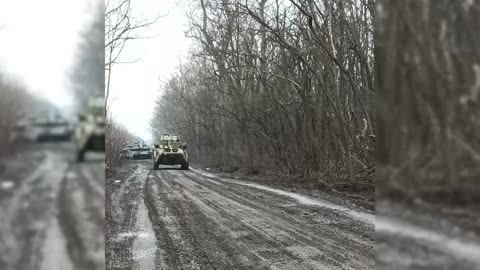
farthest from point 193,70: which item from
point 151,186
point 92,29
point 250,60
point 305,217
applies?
point 92,29

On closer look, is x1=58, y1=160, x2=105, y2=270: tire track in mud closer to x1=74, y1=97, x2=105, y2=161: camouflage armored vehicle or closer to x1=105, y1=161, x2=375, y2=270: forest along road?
x1=74, y1=97, x2=105, y2=161: camouflage armored vehicle

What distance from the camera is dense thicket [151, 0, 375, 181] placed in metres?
7.17

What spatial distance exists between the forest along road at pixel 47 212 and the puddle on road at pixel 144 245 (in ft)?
8.87

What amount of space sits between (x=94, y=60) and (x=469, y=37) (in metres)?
0.80

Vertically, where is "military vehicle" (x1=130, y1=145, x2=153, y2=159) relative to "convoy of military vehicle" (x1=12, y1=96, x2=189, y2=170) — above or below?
below

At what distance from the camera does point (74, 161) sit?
2.78 ft

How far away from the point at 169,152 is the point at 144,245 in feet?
42.5

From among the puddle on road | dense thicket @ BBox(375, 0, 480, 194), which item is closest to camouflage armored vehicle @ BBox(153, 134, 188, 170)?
the puddle on road

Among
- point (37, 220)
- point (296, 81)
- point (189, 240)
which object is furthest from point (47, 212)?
point (296, 81)

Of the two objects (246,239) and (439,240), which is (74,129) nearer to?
(439,240)

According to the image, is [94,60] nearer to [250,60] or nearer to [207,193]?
[207,193]

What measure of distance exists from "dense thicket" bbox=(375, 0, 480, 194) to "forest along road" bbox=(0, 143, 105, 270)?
2.03 ft

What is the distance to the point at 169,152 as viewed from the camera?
16.9 meters

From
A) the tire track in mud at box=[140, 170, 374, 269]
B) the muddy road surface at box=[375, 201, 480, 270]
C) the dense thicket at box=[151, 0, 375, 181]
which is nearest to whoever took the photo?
the muddy road surface at box=[375, 201, 480, 270]
